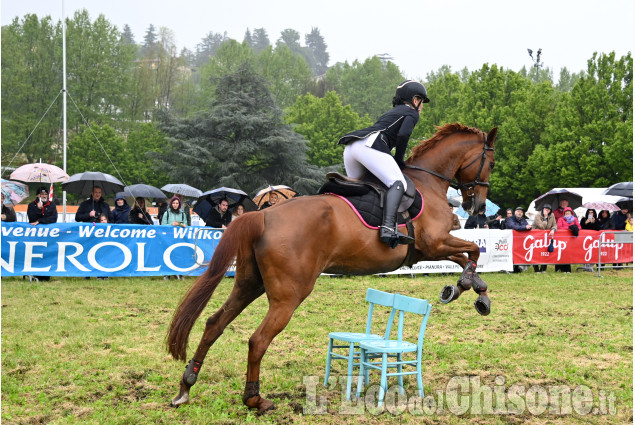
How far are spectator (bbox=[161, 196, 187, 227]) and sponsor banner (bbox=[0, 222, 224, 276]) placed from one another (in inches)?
39.7

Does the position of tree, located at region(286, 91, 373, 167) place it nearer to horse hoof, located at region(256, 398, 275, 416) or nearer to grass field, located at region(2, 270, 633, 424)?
grass field, located at region(2, 270, 633, 424)

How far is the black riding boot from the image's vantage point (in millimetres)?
5949

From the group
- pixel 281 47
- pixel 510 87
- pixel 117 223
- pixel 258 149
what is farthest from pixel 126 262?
pixel 281 47

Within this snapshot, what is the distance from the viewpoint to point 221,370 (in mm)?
6977

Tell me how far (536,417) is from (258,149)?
1346 inches

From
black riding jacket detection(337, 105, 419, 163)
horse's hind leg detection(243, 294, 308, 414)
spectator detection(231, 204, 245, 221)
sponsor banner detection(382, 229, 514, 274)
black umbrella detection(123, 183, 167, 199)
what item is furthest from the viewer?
black umbrella detection(123, 183, 167, 199)

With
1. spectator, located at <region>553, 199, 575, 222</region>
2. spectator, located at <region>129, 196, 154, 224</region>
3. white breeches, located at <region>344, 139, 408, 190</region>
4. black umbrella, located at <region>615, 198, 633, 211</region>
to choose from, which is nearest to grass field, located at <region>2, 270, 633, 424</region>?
white breeches, located at <region>344, 139, 408, 190</region>

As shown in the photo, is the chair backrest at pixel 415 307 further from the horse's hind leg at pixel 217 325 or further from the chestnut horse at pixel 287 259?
the horse's hind leg at pixel 217 325

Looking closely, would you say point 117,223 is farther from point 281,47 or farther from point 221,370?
point 281,47

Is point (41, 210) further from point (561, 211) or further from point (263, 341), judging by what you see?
point (561, 211)

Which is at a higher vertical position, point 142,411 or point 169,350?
point 169,350

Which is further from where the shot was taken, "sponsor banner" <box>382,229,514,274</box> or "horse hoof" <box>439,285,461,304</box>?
"sponsor banner" <box>382,229,514,274</box>

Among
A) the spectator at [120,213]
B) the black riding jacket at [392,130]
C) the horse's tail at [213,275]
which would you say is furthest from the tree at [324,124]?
the horse's tail at [213,275]

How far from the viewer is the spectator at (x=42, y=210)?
14297 mm
